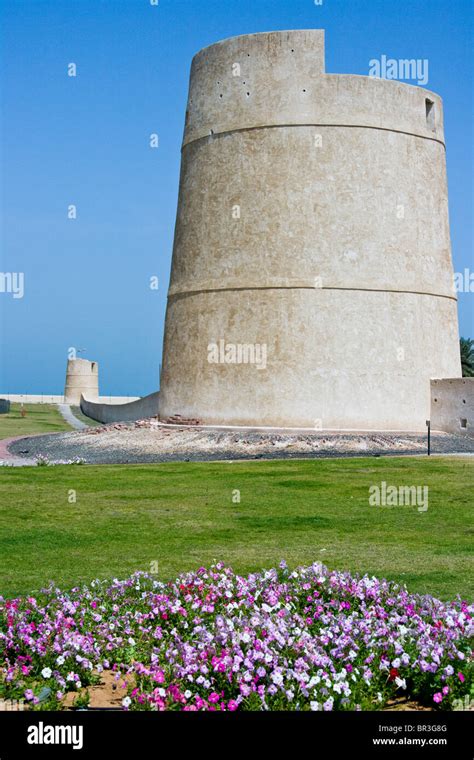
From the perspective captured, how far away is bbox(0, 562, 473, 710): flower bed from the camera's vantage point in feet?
17.2

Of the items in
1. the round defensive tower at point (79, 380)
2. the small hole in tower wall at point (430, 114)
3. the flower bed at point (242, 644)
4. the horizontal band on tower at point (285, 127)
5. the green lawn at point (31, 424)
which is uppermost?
the small hole in tower wall at point (430, 114)

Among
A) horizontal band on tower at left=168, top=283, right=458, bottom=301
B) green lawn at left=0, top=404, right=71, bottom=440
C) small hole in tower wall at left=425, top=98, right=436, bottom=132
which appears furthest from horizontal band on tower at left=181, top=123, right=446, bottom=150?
green lawn at left=0, top=404, right=71, bottom=440

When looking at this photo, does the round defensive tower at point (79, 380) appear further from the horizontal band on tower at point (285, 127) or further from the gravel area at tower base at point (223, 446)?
the gravel area at tower base at point (223, 446)

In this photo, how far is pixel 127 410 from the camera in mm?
37562

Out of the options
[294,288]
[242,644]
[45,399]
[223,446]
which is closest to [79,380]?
[45,399]

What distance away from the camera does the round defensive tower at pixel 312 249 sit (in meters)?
24.4

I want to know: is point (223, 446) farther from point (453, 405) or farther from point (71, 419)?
point (71, 419)

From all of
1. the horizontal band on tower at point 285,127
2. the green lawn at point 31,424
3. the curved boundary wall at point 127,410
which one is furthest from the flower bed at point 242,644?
the curved boundary wall at point 127,410

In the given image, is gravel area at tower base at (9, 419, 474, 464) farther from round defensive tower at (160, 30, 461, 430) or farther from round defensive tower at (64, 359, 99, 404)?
round defensive tower at (64, 359, 99, 404)

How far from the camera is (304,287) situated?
24.4m

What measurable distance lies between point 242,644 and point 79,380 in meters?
60.2

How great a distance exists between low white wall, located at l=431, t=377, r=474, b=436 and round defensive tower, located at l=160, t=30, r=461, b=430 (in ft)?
1.36

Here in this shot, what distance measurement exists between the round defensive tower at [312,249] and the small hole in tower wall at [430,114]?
0.37 m
